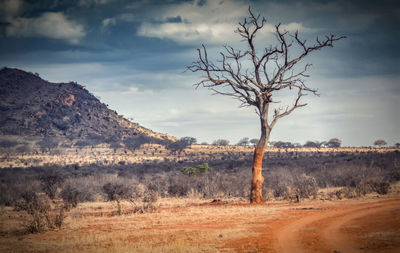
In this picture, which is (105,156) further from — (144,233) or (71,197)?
(144,233)

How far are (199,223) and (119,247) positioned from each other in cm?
436

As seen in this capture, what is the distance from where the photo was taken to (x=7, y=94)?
285 ft

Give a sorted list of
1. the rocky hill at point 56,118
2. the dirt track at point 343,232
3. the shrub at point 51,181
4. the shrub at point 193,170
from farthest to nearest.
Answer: the rocky hill at point 56,118, the shrub at point 193,170, the shrub at point 51,181, the dirt track at point 343,232

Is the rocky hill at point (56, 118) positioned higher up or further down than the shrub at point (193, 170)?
higher up

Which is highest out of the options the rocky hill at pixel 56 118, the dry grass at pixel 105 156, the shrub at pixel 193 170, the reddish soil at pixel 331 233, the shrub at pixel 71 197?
the rocky hill at pixel 56 118

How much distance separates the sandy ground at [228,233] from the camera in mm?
9484

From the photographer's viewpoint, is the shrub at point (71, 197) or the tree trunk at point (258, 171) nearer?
the tree trunk at point (258, 171)

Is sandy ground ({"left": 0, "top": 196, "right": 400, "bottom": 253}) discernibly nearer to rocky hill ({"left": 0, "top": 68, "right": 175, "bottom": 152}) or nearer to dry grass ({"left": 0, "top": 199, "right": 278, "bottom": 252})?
dry grass ({"left": 0, "top": 199, "right": 278, "bottom": 252})

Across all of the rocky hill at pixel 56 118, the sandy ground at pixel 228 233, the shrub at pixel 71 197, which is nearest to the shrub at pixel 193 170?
the shrub at pixel 71 197

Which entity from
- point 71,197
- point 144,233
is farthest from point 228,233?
point 71,197

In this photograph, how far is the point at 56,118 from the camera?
275 ft

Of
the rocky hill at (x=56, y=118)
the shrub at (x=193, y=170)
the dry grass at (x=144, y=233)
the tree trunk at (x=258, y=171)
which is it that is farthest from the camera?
the rocky hill at (x=56, y=118)

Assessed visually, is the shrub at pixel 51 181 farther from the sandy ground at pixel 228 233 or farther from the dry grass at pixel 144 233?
the sandy ground at pixel 228 233

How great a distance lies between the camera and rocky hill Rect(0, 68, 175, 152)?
76375mm
